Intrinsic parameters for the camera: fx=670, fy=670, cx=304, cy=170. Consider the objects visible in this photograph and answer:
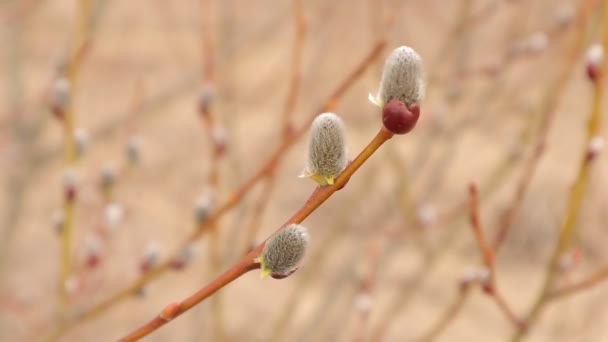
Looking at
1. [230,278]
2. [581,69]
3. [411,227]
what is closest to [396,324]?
[411,227]

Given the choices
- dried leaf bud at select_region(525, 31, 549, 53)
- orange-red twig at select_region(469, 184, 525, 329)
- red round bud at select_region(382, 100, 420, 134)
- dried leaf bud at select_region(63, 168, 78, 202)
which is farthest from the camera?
dried leaf bud at select_region(525, 31, 549, 53)

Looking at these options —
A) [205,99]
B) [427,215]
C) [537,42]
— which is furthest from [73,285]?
[537,42]

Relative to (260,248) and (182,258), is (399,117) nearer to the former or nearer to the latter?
(260,248)

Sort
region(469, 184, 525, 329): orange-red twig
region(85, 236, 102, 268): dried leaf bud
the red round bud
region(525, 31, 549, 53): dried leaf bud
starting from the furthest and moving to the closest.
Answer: region(525, 31, 549, 53): dried leaf bud, region(85, 236, 102, 268): dried leaf bud, region(469, 184, 525, 329): orange-red twig, the red round bud

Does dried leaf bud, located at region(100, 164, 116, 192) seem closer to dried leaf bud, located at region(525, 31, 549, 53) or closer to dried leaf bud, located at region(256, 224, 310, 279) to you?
dried leaf bud, located at region(256, 224, 310, 279)

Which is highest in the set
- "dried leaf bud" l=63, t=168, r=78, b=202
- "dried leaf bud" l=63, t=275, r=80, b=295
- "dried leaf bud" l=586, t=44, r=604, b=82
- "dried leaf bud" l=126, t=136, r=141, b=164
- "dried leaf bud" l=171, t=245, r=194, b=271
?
"dried leaf bud" l=586, t=44, r=604, b=82

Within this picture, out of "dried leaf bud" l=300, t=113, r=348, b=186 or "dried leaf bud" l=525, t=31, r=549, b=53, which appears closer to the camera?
"dried leaf bud" l=300, t=113, r=348, b=186

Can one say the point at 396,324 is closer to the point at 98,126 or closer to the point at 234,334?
the point at 234,334

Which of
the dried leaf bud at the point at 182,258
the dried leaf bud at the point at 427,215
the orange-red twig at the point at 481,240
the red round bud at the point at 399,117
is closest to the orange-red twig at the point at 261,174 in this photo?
the dried leaf bud at the point at 182,258

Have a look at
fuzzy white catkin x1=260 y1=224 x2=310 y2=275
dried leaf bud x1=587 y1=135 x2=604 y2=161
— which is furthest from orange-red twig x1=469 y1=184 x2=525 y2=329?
fuzzy white catkin x1=260 y1=224 x2=310 y2=275

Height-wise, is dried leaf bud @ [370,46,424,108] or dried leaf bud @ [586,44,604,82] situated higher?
dried leaf bud @ [370,46,424,108]
